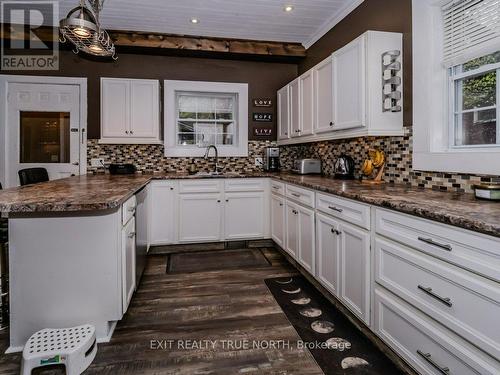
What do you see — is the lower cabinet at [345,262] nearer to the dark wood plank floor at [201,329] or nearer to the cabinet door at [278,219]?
the dark wood plank floor at [201,329]

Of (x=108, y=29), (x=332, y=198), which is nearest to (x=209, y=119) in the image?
(x=108, y=29)

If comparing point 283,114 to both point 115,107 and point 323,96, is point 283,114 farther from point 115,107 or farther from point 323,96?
point 115,107

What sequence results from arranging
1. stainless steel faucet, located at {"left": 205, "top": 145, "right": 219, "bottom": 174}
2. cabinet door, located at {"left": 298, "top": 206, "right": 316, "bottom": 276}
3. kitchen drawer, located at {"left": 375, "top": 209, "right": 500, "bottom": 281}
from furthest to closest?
stainless steel faucet, located at {"left": 205, "top": 145, "right": 219, "bottom": 174} → cabinet door, located at {"left": 298, "top": 206, "right": 316, "bottom": 276} → kitchen drawer, located at {"left": 375, "top": 209, "right": 500, "bottom": 281}

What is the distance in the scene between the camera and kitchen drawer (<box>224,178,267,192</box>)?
392cm

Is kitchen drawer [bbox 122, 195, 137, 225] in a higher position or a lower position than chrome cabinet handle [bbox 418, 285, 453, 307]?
higher

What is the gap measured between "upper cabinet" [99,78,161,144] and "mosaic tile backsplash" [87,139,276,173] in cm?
28

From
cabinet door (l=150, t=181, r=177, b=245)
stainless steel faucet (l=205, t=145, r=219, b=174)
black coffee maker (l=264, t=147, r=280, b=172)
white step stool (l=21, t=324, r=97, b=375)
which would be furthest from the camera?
black coffee maker (l=264, t=147, r=280, b=172)

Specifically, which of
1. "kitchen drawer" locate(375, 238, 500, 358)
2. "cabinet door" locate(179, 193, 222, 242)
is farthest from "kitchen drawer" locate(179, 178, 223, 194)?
"kitchen drawer" locate(375, 238, 500, 358)

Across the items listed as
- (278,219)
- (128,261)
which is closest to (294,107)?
(278,219)

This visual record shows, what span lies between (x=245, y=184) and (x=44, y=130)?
8.57ft

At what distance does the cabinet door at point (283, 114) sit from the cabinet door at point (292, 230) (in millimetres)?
1225

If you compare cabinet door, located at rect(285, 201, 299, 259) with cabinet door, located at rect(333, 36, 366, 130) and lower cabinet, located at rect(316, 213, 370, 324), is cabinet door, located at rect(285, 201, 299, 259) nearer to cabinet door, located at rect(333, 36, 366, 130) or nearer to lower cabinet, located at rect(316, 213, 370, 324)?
lower cabinet, located at rect(316, 213, 370, 324)

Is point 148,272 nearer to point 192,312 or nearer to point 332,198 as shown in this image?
point 192,312

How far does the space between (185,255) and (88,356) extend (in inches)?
80.7
